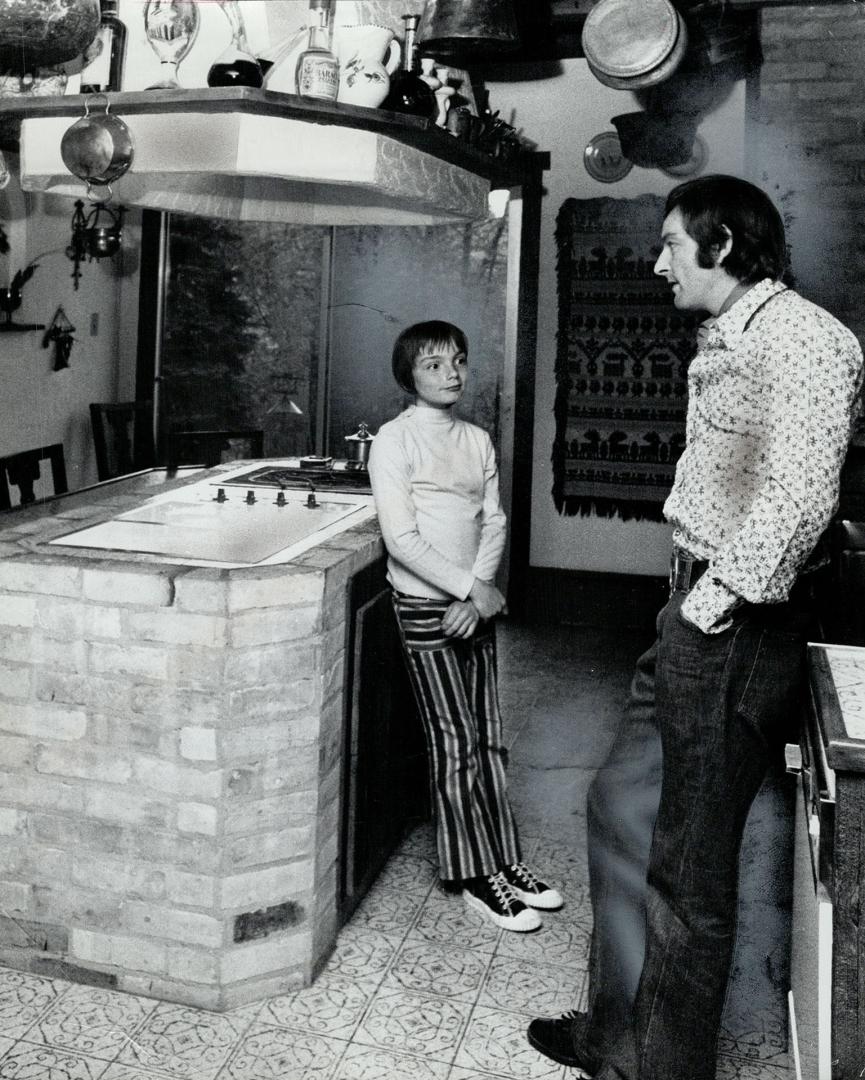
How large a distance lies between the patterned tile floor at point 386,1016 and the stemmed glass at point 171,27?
2046 mm

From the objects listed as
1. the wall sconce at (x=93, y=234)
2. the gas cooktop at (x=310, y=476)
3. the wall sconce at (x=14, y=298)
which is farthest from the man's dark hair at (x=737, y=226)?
the wall sconce at (x=14, y=298)

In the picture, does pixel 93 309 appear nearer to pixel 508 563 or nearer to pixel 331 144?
pixel 508 563

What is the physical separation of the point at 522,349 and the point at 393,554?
3.29 metres

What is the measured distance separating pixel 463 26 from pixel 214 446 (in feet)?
Answer: 6.22

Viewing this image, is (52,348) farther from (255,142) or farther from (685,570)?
(685,570)

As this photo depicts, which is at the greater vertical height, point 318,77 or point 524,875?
point 318,77

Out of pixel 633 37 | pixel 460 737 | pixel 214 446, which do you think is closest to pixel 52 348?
pixel 214 446

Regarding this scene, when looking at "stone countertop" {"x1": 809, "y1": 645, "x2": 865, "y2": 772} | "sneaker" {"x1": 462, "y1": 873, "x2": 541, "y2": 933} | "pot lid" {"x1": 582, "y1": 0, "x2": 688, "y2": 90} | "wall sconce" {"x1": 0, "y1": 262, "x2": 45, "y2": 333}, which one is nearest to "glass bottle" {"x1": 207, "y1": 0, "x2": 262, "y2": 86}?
"stone countertop" {"x1": 809, "y1": 645, "x2": 865, "y2": 772}

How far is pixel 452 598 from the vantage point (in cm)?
270

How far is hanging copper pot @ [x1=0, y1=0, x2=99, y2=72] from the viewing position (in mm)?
2398

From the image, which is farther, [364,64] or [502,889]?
[502,889]

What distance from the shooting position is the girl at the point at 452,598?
2.65m

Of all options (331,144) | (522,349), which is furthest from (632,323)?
(331,144)

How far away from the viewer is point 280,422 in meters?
6.06
